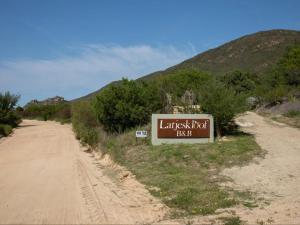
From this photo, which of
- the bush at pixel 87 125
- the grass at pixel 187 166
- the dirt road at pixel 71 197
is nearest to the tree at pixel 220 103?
the grass at pixel 187 166

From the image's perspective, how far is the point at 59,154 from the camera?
80.2 feet

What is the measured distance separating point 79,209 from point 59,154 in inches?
557

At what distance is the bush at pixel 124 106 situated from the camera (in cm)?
2719

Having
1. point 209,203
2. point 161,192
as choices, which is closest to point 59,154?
point 161,192

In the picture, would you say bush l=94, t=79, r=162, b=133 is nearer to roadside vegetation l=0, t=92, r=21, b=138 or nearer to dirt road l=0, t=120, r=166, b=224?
dirt road l=0, t=120, r=166, b=224

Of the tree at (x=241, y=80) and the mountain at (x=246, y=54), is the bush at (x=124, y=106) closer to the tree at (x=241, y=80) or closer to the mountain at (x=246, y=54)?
the tree at (x=241, y=80)

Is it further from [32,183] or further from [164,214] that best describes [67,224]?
[32,183]

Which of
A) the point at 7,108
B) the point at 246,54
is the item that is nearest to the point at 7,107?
the point at 7,108

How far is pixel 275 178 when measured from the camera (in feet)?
43.3

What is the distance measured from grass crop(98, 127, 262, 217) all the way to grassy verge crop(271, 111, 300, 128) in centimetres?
590

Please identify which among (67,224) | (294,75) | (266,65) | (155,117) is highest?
(266,65)

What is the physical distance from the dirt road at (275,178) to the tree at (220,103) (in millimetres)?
1804

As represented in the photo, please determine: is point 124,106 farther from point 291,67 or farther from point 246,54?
point 246,54

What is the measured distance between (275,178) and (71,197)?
6221 mm
